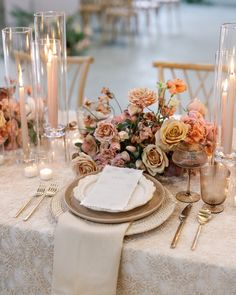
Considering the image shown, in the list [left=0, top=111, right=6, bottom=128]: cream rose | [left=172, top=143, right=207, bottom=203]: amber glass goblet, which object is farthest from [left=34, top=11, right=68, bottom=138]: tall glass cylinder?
[left=172, top=143, right=207, bottom=203]: amber glass goblet

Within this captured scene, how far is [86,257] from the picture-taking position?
121 centimetres

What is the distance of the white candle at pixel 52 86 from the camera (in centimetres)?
168

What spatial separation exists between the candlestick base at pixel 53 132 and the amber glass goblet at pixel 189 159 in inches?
18.5

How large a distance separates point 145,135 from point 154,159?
0.08 m

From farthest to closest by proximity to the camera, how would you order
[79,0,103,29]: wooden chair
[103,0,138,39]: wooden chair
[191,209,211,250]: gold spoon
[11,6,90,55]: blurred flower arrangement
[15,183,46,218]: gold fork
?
1. [79,0,103,29]: wooden chair
2. [103,0,138,39]: wooden chair
3. [11,6,90,55]: blurred flower arrangement
4. [15,183,46,218]: gold fork
5. [191,209,211,250]: gold spoon

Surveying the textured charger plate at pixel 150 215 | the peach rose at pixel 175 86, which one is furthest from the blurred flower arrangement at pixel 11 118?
the peach rose at pixel 175 86

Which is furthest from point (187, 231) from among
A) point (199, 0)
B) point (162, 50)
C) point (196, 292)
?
point (199, 0)

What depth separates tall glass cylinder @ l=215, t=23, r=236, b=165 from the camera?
1.44 meters

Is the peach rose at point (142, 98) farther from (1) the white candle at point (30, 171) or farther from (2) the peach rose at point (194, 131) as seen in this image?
(1) the white candle at point (30, 171)

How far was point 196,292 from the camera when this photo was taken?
118 cm

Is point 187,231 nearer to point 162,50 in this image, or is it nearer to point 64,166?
point 64,166

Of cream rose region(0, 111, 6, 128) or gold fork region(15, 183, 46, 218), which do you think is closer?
gold fork region(15, 183, 46, 218)

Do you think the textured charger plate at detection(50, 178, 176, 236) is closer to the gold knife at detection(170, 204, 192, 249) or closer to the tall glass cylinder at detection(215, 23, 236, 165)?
the gold knife at detection(170, 204, 192, 249)

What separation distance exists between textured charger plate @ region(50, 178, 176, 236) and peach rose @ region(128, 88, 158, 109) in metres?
0.27
